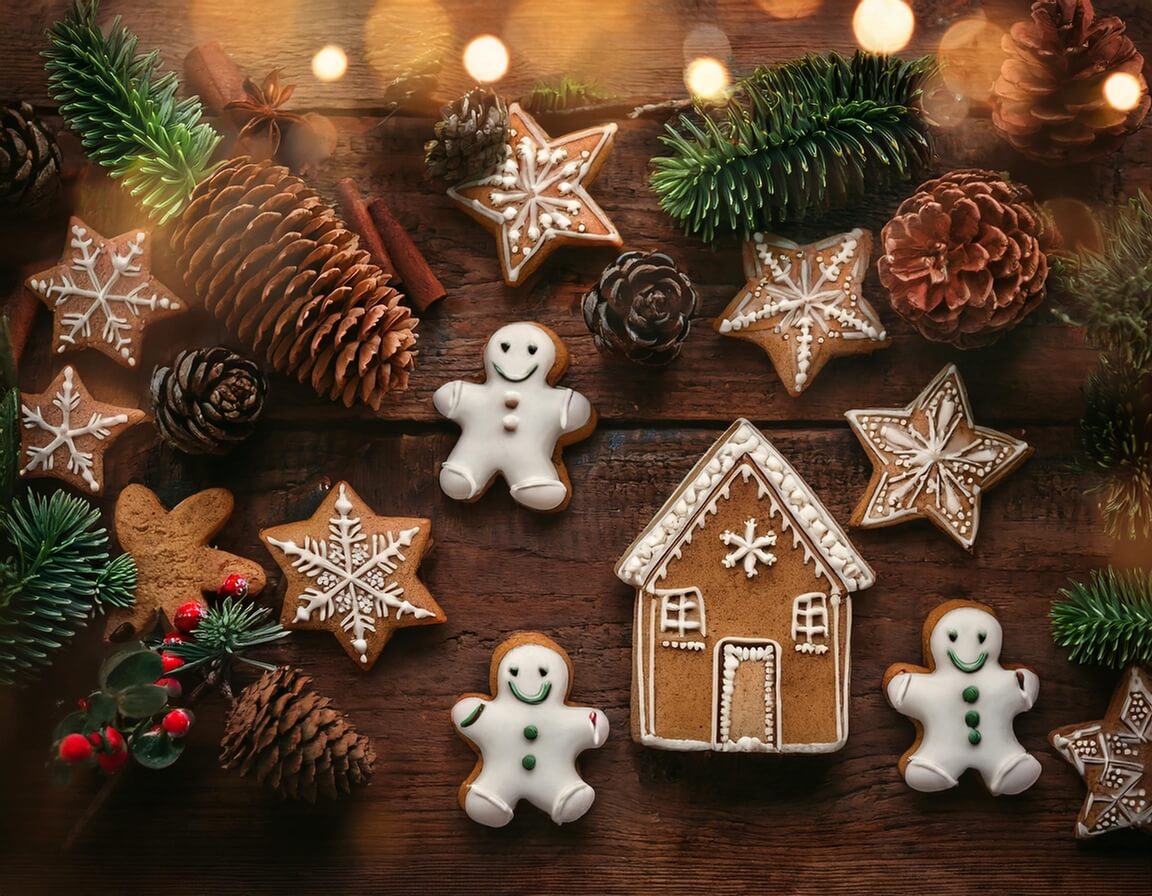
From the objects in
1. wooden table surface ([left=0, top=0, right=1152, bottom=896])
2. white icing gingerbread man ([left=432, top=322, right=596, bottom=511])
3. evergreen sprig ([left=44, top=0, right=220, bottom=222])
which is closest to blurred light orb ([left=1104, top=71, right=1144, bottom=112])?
wooden table surface ([left=0, top=0, right=1152, bottom=896])

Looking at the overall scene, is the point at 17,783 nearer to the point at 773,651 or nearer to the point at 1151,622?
the point at 773,651

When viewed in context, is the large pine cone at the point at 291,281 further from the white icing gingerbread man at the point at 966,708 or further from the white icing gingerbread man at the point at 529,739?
the white icing gingerbread man at the point at 966,708

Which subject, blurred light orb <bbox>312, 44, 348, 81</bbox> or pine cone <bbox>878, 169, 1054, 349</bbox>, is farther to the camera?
blurred light orb <bbox>312, 44, 348, 81</bbox>

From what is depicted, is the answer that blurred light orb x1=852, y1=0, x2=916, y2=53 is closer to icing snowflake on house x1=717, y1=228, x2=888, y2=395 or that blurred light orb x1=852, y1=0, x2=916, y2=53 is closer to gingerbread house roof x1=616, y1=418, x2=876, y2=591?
icing snowflake on house x1=717, y1=228, x2=888, y2=395

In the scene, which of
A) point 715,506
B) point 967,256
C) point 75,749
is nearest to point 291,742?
point 75,749

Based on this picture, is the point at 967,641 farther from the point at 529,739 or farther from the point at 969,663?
the point at 529,739

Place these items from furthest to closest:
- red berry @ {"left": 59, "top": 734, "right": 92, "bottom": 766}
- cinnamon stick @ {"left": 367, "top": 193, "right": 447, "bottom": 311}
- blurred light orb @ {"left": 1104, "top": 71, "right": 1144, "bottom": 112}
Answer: cinnamon stick @ {"left": 367, "top": 193, "right": 447, "bottom": 311} → blurred light orb @ {"left": 1104, "top": 71, "right": 1144, "bottom": 112} → red berry @ {"left": 59, "top": 734, "right": 92, "bottom": 766}
